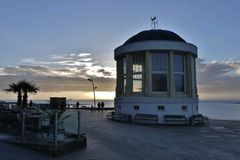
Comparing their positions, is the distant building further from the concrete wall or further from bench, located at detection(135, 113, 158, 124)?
bench, located at detection(135, 113, 158, 124)

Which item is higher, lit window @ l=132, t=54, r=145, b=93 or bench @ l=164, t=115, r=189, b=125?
lit window @ l=132, t=54, r=145, b=93

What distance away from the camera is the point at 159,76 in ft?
108

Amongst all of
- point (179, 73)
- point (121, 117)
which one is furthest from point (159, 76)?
point (121, 117)

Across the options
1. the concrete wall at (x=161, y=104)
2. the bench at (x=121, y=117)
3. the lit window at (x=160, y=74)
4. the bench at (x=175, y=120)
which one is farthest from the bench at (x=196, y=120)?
the bench at (x=121, y=117)

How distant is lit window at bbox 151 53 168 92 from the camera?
108 ft

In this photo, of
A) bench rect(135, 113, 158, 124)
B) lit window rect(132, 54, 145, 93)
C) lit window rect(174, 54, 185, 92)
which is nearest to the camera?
bench rect(135, 113, 158, 124)

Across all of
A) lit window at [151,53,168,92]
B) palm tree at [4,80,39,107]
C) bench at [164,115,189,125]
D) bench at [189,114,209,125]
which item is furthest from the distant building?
palm tree at [4,80,39,107]

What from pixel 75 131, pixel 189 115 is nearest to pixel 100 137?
pixel 75 131

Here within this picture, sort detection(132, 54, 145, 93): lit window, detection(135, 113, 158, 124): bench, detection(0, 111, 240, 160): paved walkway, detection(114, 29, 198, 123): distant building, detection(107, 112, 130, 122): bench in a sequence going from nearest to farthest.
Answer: detection(0, 111, 240, 160): paved walkway, detection(135, 113, 158, 124): bench, detection(114, 29, 198, 123): distant building, detection(107, 112, 130, 122): bench, detection(132, 54, 145, 93): lit window

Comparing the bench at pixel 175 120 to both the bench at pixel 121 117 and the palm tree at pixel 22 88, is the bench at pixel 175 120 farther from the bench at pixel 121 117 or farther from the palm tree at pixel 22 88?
the palm tree at pixel 22 88

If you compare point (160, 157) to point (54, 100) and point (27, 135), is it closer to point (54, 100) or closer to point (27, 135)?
point (27, 135)

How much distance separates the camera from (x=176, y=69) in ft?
110

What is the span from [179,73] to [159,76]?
2.25 metres

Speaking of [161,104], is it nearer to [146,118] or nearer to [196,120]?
[146,118]
